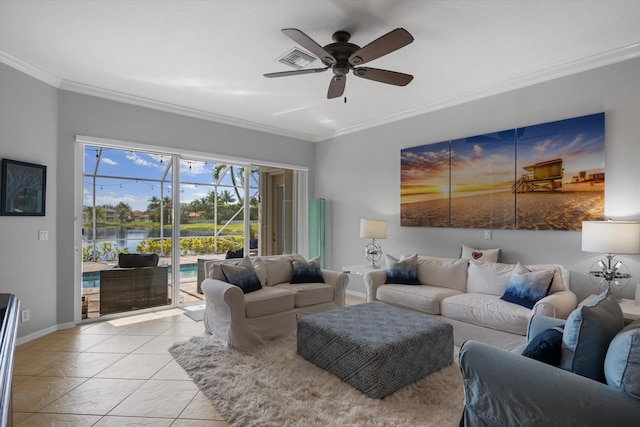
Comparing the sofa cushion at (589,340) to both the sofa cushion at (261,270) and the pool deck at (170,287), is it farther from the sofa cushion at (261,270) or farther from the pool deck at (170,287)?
the pool deck at (170,287)

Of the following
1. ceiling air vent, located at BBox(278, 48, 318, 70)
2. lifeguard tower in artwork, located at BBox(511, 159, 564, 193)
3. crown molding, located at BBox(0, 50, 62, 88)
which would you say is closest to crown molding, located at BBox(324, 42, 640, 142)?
lifeguard tower in artwork, located at BBox(511, 159, 564, 193)

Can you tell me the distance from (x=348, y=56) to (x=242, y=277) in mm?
2388

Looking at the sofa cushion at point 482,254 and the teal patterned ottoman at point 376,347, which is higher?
the sofa cushion at point 482,254

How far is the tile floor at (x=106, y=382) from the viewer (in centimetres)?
214

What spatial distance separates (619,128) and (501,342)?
228cm

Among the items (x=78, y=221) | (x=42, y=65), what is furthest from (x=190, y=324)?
(x=42, y=65)

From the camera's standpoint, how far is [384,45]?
7.75 ft

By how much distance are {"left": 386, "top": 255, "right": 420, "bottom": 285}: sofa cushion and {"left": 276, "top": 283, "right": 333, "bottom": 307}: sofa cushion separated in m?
0.78

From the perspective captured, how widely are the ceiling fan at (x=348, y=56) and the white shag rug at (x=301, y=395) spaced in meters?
2.41

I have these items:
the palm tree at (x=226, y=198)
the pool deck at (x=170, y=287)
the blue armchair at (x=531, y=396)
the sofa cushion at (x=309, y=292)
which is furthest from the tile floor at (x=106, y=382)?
the palm tree at (x=226, y=198)

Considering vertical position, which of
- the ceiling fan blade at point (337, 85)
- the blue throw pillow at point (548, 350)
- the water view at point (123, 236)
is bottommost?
the blue throw pillow at point (548, 350)

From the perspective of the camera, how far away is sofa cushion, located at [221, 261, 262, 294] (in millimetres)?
3508

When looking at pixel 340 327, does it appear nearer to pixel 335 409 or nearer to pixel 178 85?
pixel 335 409

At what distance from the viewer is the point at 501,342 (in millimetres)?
3002
